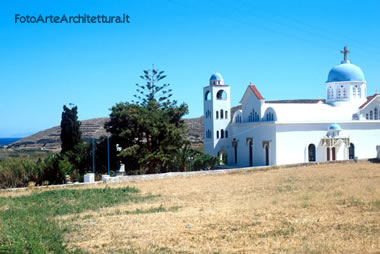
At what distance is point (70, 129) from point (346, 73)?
23996 millimetres

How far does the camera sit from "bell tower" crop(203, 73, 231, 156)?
1393 inches

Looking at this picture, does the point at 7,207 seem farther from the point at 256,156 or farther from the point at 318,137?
the point at 318,137

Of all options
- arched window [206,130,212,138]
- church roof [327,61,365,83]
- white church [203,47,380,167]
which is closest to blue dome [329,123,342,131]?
white church [203,47,380,167]

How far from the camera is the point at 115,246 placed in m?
10.1

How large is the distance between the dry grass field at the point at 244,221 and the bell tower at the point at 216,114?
1449 centimetres

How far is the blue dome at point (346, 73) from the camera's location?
36969 mm

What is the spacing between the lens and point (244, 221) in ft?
40.7

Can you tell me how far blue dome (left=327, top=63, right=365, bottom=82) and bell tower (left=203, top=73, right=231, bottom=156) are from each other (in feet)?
32.1

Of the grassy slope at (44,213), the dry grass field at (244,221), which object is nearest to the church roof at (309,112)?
the dry grass field at (244,221)

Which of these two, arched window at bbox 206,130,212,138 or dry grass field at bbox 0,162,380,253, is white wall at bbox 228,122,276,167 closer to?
arched window at bbox 206,130,212,138

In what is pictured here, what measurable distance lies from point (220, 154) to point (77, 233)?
24.9 m

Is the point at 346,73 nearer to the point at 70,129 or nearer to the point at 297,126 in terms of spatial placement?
the point at 297,126

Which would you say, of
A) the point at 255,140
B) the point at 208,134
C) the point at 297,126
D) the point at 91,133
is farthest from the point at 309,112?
the point at 91,133

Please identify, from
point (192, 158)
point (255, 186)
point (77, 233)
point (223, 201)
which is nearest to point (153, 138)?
point (192, 158)
